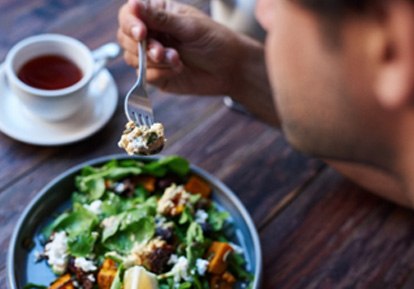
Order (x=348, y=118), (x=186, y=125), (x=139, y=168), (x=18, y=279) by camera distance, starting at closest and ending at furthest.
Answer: (x=348, y=118)
(x=18, y=279)
(x=139, y=168)
(x=186, y=125)

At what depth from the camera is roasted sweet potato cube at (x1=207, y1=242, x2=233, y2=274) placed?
0.80 m

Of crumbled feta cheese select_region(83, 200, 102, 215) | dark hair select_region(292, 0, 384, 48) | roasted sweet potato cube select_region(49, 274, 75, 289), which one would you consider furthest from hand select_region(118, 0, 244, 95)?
dark hair select_region(292, 0, 384, 48)

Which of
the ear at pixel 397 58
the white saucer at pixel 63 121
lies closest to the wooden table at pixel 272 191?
the white saucer at pixel 63 121

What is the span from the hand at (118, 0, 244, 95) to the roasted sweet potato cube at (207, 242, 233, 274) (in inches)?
11.0

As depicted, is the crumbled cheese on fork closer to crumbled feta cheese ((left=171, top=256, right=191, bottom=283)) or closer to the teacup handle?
crumbled feta cheese ((left=171, top=256, right=191, bottom=283))

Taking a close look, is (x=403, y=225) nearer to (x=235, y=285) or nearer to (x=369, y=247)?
(x=369, y=247)

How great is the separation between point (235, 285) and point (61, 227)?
0.23 m

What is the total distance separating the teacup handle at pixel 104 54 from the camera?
98 centimetres

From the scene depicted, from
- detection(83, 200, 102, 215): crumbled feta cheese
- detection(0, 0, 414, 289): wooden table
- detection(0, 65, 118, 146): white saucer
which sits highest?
detection(0, 65, 118, 146): white saucer

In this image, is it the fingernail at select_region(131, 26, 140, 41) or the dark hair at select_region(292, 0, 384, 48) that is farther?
the fingernail at select_region(131, 26, 140, 41)

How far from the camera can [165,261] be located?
2.61 feet

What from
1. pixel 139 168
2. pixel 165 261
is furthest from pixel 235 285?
pixel 139 168

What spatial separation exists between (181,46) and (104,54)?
13cm

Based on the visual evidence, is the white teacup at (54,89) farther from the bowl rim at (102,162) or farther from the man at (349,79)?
the man at (349,79)
